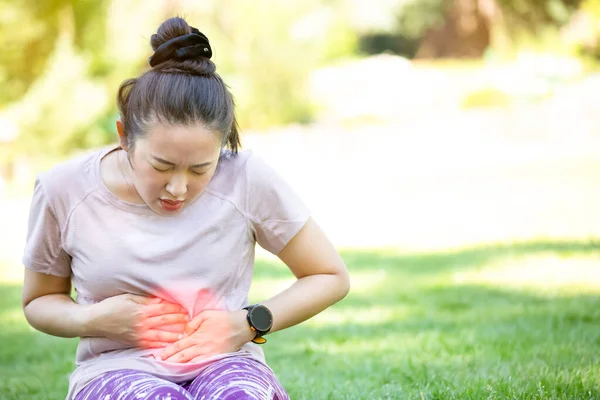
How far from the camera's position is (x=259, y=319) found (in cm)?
234

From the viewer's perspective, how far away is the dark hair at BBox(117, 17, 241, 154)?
2.21 meters

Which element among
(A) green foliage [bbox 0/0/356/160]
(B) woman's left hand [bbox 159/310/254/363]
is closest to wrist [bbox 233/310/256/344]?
(B) woman's left hand [bbox 159/310/254/363]

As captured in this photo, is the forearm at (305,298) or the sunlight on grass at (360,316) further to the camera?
the sunlight on grass at (360,316)

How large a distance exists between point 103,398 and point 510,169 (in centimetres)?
1155

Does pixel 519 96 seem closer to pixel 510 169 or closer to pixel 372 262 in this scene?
pixel 510 169

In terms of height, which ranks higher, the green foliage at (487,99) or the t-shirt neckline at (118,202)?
the t-shirt neckline at (118,202)

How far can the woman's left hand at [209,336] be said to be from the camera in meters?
2.32

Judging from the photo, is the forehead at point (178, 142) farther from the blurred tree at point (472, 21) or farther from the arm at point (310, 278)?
A: the blurred tree at point (472, 21)

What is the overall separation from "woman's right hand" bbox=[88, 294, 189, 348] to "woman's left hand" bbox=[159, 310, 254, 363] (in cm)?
4

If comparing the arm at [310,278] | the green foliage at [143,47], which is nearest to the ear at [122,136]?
the arm at [310,278]

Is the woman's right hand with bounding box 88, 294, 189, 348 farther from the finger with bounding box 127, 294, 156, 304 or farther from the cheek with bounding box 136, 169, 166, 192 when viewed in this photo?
the cheek with bounding box 136, 169, 166, 192

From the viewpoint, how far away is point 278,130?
18.0 metres

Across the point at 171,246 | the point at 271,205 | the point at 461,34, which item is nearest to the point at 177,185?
the point at 171,246

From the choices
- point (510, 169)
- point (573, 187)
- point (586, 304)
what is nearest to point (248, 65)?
point (510, 169)
